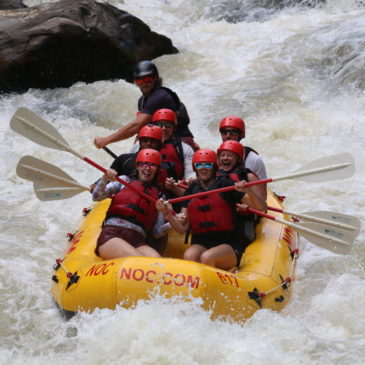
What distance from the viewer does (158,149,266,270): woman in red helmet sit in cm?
410

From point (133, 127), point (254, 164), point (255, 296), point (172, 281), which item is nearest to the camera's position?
point (172, 281)

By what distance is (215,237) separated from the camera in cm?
420

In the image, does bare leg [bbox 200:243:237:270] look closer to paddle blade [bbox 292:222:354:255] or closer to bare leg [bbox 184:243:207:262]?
bare leg [bbox 184:243:207:262]

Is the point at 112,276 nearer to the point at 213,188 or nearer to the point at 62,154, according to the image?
the point at 213,188

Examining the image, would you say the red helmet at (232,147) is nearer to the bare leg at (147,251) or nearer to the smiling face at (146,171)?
the smiling face at (146,171)

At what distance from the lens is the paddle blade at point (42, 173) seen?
177 inches

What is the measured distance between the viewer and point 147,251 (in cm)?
409

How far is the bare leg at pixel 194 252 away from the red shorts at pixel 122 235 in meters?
0.31

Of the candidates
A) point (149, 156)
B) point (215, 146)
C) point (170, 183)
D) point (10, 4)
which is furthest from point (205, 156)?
point (10, 4)

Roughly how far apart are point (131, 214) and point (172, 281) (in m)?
0.75

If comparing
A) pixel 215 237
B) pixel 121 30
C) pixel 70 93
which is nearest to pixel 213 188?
pixel 215 237

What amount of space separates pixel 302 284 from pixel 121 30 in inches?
232

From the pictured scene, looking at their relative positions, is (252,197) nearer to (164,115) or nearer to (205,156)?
(205,156)

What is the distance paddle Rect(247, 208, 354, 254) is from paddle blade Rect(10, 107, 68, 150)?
4.91 feet
